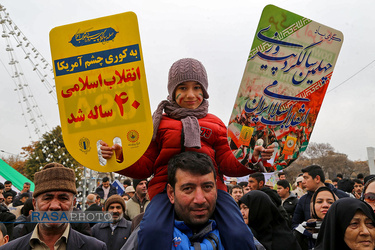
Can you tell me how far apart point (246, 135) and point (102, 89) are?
44.2 inches

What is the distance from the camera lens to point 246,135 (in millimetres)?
3004

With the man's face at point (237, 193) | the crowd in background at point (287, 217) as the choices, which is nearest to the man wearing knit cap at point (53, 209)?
the crowd in background at point (287, 217)

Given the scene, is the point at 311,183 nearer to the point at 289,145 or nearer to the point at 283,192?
the point at 283,192

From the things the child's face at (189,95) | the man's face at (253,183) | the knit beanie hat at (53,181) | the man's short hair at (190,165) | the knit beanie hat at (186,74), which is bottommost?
the man's face at (253,183)

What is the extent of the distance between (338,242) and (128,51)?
2.31m

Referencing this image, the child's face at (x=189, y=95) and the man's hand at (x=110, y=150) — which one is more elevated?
the child's face at (x=189, y=95)

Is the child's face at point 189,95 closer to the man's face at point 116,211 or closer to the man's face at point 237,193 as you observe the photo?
the man's face at point 116,211

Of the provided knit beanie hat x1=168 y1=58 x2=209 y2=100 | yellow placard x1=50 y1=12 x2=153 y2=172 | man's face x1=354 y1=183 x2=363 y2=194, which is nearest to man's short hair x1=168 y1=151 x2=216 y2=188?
yellow placard x1=50 y1=12 x2=153 y2=172

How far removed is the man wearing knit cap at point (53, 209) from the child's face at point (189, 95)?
3.43 feet

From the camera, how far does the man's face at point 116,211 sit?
660 centimetres

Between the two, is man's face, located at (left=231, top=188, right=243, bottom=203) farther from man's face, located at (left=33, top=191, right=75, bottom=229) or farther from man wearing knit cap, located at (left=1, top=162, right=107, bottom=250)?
man's face, located at (left=33, top=191, right=75, bottom=229)

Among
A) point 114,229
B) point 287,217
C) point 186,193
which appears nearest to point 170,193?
point 186,193

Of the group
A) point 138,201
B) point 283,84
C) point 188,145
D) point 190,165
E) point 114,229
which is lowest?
point 114,229

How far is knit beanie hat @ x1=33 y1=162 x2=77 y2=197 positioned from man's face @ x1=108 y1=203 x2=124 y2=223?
3.67 meters
